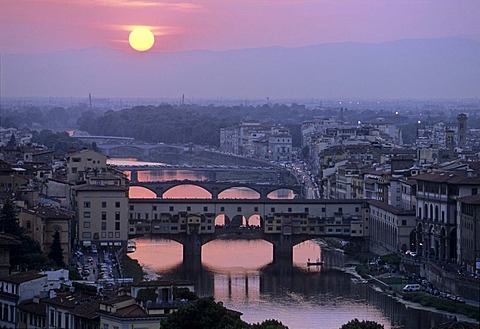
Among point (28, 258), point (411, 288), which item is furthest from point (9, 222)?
point (411, 288)

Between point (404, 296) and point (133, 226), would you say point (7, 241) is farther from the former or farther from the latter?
point (133, 226)

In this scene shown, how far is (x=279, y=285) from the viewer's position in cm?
2434

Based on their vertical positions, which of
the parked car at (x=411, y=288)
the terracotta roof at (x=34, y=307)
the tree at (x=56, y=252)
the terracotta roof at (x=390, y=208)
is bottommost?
the parked car at (x=411, y=288)

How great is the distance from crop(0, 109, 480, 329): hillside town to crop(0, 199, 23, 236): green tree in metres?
0.52

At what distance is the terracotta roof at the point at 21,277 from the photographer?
52.4 ft

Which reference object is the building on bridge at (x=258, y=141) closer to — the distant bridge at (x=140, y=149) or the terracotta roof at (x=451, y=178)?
the distant bridge at (x=140, y=149)

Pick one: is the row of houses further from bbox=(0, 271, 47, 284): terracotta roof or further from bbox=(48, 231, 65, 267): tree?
bbox=(48, 231, 65, 267): tree

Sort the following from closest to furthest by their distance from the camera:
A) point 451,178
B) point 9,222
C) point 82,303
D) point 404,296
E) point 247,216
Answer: point 82,303 → point 9,222 → point 404,296 → point 451,178 → point 247,216

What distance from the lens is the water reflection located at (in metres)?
20.8

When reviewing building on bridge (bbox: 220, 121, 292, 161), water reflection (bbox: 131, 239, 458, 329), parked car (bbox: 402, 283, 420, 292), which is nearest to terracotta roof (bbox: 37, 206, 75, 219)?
water reflection (bbox: 131, 239, 458, 329)

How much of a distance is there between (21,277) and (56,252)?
618 centimetres

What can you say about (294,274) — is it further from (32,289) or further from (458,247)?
(32,289)

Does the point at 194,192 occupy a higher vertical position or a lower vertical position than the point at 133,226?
lower

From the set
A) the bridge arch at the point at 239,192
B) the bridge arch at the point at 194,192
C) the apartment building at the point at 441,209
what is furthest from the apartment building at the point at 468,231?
the bridge arch at the point at 239,192
